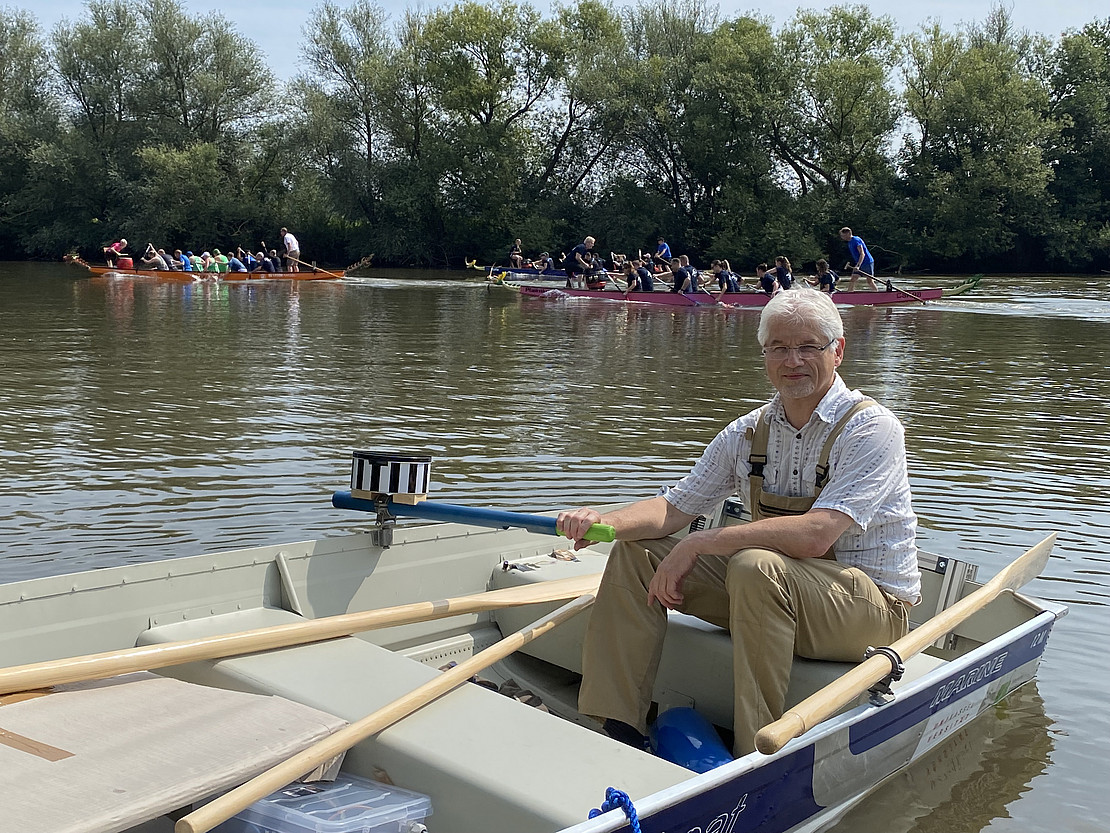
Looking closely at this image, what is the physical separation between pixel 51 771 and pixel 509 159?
1524 inches

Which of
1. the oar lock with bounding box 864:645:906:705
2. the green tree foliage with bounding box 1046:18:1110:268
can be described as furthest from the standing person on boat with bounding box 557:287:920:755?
the green tree foliage with bounding box 1046:18:1110:268

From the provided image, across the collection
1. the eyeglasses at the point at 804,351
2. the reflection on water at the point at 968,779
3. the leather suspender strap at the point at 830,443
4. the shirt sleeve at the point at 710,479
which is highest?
the eyeglasses at the point at 804,351

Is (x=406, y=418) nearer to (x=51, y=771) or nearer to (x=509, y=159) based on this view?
(x=51, y=771)

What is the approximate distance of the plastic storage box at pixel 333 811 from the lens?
263 cm

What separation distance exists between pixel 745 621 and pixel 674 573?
0.93 feet

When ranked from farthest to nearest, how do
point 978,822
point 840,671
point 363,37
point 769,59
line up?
point 363,37
point 769,59
point 978,822
point 840,671

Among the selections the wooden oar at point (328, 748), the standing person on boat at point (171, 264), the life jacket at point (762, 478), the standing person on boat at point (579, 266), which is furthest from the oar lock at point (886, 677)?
the standing person on boat at point (171, 264)

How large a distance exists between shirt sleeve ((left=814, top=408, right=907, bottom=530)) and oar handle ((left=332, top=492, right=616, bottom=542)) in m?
0.74

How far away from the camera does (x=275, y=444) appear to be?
348 inches

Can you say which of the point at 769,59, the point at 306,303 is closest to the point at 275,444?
the point at 306,303

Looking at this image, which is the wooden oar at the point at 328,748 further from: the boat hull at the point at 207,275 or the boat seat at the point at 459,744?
the boat hull at the point at 207,275

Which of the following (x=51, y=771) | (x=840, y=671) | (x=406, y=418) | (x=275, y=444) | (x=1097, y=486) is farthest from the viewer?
(x=406, y=418)

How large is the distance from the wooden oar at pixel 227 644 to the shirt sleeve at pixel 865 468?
1.32 m

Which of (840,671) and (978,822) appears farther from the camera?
(978,822)
